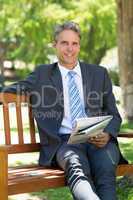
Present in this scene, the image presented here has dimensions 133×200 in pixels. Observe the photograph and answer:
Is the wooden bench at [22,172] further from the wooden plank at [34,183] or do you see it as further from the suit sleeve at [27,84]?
the suit sleeve at [27,84]

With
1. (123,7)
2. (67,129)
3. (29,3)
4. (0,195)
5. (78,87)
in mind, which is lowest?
(0,195)

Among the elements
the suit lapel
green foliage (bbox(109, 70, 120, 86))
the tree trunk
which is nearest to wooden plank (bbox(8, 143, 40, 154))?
the suit lapel

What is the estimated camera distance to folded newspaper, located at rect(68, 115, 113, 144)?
4.42m

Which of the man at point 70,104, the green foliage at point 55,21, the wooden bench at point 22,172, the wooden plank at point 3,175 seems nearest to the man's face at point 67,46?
the man at point 70,104

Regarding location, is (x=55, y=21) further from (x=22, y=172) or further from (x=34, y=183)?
(x=34, y=183)

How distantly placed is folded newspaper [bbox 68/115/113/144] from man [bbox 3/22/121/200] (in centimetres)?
14

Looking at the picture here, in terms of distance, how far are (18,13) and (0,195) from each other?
26.7 m

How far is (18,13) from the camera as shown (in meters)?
30.2

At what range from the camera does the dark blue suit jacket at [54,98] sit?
4.88m

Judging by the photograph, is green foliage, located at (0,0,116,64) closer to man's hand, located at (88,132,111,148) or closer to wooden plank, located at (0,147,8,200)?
man's hand, located at (88,132,111,148)

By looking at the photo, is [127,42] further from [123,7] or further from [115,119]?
[115,119]

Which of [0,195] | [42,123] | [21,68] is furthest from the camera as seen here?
[21,68]

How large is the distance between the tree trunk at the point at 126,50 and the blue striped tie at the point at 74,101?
6.28m

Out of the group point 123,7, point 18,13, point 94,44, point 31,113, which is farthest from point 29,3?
point 31,113
